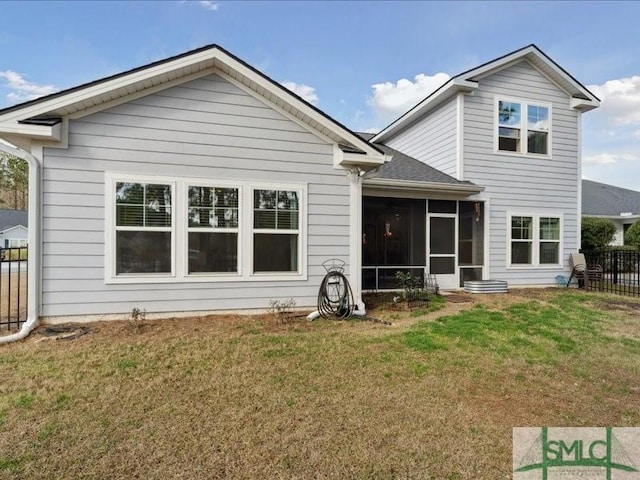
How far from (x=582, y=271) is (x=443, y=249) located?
440 cm

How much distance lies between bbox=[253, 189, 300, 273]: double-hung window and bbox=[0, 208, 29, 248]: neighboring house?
2876 centimetres

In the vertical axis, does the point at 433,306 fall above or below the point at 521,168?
below

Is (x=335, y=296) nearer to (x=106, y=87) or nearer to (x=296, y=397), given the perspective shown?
(x=296, y=397)

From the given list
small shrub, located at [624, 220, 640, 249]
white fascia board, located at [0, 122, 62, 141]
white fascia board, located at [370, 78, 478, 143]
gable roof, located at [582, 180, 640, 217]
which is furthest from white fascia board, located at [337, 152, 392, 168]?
gable roof, located at [582, 180, 640, 217]

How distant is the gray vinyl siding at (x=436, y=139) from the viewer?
10.5 metres

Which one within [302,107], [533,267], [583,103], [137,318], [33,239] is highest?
[583,103]

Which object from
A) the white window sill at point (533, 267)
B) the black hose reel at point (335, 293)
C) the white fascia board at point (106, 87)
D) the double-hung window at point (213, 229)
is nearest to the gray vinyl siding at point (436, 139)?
the white window sill at point (533, 267)

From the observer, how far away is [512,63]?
1056 cm

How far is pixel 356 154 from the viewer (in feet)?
21.4

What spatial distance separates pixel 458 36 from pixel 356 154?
9.55 metres

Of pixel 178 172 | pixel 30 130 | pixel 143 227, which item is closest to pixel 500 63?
pixel 178 172

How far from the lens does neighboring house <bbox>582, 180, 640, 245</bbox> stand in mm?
19125

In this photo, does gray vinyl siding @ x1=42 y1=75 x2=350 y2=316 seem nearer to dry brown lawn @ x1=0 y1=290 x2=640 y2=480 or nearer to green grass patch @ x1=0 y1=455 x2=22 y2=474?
dry brown lawn @ x1=0 y1=290 x2=640 y2=480

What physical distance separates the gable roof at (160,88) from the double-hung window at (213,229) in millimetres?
1738
